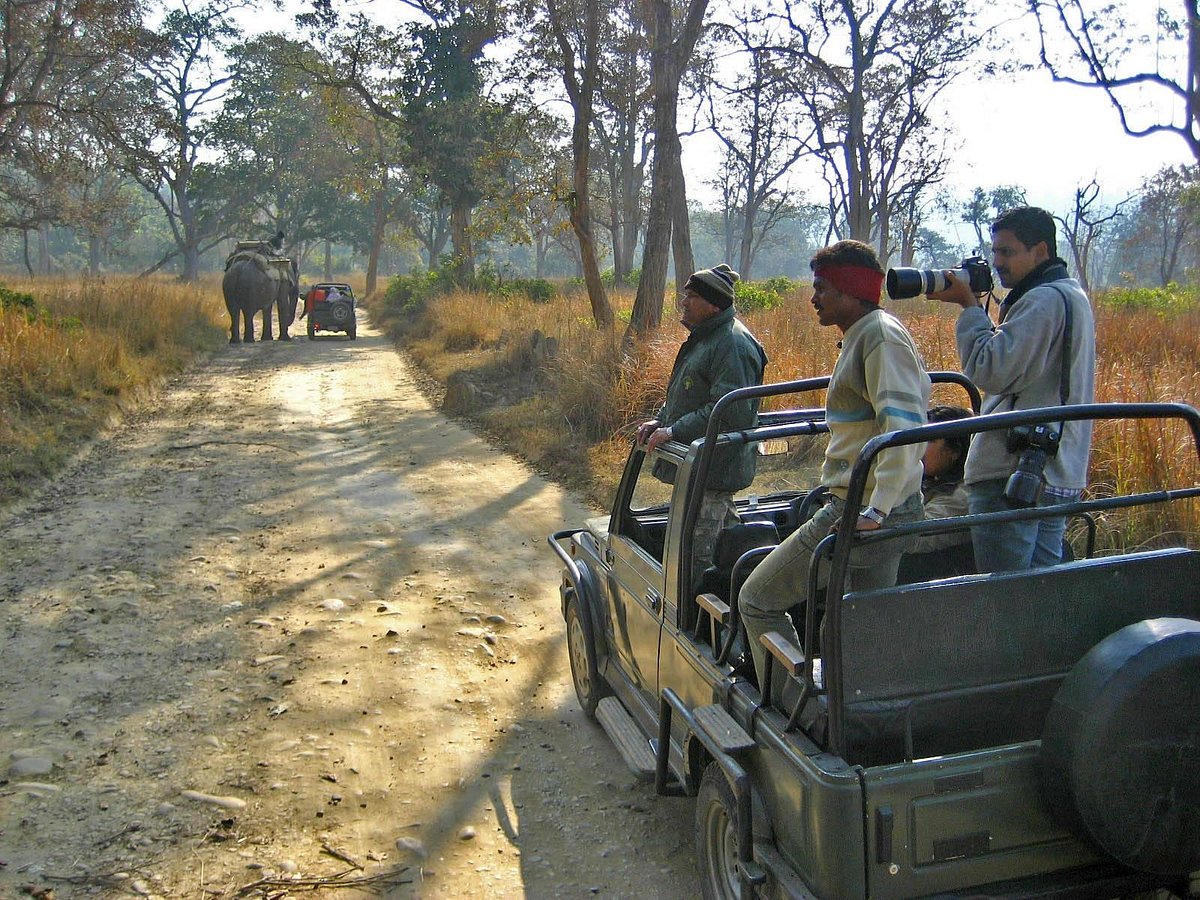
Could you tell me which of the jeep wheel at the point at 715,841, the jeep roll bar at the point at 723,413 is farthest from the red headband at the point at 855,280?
the jeep wheel at the point at 715,841

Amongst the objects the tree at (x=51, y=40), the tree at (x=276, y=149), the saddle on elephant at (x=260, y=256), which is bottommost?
the saddle on elephant at (x=260, y=256)

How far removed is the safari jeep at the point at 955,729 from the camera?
2.41 metres

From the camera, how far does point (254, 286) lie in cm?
2194

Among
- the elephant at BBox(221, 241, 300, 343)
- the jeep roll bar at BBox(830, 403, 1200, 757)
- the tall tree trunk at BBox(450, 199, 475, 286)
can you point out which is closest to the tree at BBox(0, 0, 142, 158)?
the elephant at BBox(221, 241, 300, 343)

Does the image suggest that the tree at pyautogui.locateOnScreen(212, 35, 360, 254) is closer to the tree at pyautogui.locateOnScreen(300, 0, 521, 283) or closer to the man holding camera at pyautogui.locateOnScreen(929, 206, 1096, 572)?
the tree at pyautogui.locateOnScreen(300, 0, 521, 283)

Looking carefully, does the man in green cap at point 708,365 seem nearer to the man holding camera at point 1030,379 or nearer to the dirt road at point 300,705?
the man holding camera at point 1030,379

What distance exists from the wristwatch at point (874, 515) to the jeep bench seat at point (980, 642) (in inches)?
7.5

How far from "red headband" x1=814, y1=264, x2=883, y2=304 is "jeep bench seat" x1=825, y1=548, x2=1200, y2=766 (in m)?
0.87

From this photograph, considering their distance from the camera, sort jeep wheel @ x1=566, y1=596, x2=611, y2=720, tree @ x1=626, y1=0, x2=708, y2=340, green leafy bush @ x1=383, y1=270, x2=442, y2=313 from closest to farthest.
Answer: jeep wheel @ x1=566, y1=596, x2=611, y2=720 < tree @ x1=626, y1=0, x2=708, y2=340 < green leafy bush @ x1=383, y1=270, x2=442, y2=313

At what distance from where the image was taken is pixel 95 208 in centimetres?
2308

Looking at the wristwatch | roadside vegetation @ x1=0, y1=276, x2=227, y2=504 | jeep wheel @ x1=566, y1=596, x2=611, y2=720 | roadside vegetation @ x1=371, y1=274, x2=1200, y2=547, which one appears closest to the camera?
the wristwatch

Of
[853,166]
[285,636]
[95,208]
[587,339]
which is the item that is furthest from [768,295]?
[285,636]

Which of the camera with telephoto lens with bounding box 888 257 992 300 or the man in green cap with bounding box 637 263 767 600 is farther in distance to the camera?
the man in green cap with bounding box 637 263 767 600

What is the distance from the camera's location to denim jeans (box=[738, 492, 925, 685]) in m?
2.89
